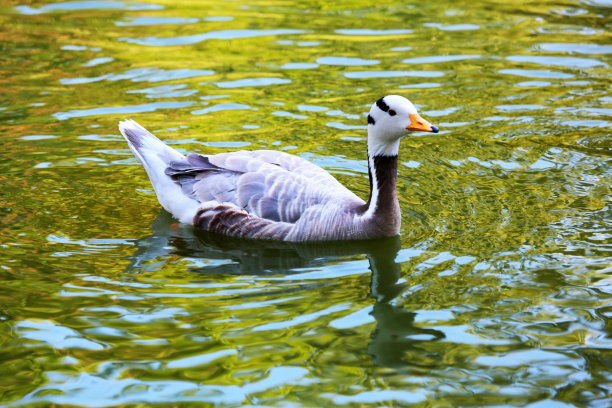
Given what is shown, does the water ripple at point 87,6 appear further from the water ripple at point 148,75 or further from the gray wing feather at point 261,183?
the gray wing feather at point 261,183

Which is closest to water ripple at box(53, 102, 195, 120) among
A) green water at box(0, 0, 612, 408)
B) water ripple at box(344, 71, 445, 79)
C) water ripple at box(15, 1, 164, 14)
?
green water at box(0, 0, 612, 408)

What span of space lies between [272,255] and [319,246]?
21.1 inches

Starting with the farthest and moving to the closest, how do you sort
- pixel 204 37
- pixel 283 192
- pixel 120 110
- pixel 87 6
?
pixel 87 6 < pixel 204 37 < pixel 120 110 < pixel 283 192

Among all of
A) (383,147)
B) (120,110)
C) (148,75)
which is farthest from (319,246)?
(148,75)

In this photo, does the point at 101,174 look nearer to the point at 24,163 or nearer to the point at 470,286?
the point at 24,163

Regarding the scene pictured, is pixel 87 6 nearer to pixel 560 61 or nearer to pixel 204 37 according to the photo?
pixel 204 37

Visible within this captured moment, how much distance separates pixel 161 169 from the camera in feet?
31.0

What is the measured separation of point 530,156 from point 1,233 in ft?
21.5

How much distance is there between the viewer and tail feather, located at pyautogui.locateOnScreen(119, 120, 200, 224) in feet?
30.4

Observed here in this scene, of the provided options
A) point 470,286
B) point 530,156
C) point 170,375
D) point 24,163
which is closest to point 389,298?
point 470,286

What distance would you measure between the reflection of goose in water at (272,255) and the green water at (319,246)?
3 cm

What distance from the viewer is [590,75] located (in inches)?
522

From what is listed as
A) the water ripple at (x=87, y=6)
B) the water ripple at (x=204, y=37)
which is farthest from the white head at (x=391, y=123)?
the water ripple at (x=87, y=6)

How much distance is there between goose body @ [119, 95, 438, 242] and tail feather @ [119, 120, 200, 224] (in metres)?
0.01
